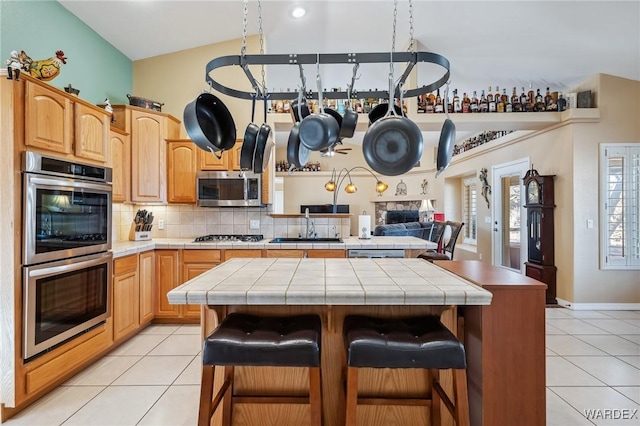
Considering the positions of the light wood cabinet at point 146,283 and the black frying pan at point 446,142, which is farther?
the light wood cabinet at point 146,283

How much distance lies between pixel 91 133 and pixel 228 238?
1.71 meters

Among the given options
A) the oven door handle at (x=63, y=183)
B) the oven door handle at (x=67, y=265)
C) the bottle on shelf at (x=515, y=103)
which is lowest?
the oven door handle at (x=67, y=265)

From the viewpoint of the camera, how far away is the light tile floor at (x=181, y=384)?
1.98 meters

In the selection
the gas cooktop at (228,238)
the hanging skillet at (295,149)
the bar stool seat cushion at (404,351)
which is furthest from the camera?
the gas cooktop at (228,238)

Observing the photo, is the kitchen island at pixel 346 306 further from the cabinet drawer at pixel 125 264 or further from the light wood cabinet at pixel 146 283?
the light wood cabinet at pixel 146 283

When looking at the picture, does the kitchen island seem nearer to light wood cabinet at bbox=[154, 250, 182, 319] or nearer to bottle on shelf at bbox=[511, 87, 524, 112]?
light wood cabinet at bbox=[154, 250, 182, 319]

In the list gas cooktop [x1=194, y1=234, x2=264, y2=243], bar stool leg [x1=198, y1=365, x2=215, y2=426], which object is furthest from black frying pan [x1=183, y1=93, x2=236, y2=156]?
gas cooktop [x1=194, y1=234, x2=264, y2=243]

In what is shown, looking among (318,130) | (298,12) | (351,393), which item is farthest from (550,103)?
(351,393)

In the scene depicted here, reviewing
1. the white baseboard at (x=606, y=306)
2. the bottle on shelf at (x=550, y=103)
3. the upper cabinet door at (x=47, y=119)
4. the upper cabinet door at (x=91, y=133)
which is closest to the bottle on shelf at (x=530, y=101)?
the bottle on shelf at (x=550, y=103)

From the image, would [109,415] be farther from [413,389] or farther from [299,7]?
[299,7]

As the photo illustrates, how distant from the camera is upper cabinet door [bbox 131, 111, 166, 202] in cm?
350

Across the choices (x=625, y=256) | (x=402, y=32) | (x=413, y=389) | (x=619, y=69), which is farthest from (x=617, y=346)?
(x=402, y=32)

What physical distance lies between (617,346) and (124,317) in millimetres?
4497

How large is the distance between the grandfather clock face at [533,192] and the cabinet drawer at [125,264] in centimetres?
494
